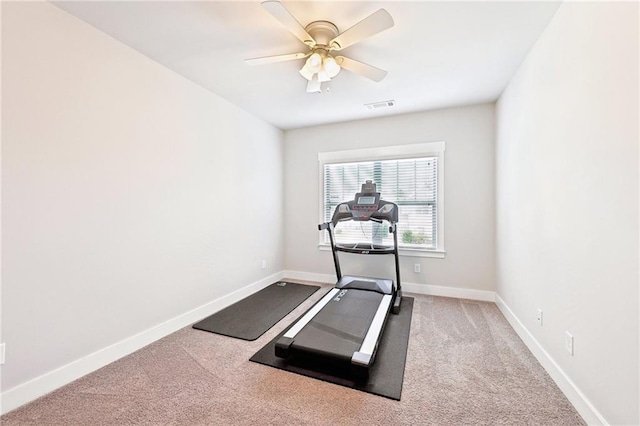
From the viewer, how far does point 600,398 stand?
1.45 meters

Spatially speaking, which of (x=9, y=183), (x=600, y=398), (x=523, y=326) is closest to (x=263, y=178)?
(x=9, y=183)

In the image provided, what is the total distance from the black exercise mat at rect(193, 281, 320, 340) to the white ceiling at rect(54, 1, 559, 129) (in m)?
2.50

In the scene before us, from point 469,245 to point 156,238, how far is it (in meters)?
3.63

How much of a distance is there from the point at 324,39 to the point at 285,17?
483mm

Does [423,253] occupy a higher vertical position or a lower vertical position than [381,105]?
lower

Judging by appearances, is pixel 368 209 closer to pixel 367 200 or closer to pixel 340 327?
pixel 367 200

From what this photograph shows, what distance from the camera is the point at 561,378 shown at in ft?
5.96

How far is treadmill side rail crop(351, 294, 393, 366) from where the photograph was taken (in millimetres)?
1943

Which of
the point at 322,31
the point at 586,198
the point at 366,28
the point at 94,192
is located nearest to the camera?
the point at 586,198

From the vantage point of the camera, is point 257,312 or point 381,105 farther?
point 381,105

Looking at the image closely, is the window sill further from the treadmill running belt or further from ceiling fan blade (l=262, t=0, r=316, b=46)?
ceiling fan blade (l=262, t=0, r=316, b=46)

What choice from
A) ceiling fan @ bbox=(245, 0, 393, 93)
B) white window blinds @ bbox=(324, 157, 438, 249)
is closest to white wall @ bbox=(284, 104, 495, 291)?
white window blinds @ bbox=(324, 157, 438, 249)

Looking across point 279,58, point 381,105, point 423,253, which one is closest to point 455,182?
point 423,253

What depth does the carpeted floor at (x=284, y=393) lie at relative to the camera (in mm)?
1590
